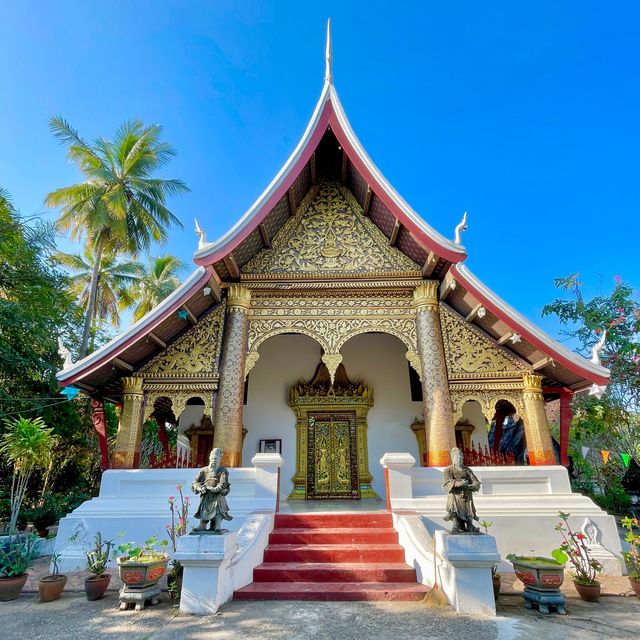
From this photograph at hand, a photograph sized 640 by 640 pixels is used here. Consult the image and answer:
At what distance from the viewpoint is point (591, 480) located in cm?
1474

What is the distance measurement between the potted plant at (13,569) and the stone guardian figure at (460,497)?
4.50 m

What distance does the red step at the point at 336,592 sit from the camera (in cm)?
397

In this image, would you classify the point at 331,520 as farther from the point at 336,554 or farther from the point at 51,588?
the point at 51,588

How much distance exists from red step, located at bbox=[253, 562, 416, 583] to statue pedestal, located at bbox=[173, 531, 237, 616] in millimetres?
625

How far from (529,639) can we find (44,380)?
1169 centimetres

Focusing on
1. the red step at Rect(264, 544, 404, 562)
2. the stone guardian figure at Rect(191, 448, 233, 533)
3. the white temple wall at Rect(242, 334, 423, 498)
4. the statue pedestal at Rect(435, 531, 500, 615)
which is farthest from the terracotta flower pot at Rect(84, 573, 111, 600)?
the white temple wall at Rect(242, 334, 423, 498)

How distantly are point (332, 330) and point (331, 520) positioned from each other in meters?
2.87

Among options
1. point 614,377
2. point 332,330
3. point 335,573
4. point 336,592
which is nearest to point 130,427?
point 332,330

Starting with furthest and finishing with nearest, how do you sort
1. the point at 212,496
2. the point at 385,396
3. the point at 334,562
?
1. the point at 385,396
2. the point at 334,562
3. the point at 212,496

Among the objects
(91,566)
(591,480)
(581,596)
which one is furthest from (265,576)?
(591,480)

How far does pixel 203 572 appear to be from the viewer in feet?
12.3

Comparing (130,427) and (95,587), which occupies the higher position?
(130,427)

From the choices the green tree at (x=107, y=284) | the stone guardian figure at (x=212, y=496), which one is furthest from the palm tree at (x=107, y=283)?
the stone guardian figure at (x=212, y=496)

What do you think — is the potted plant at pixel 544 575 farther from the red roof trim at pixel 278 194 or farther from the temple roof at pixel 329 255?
the red roof trim at pixel 278 194
